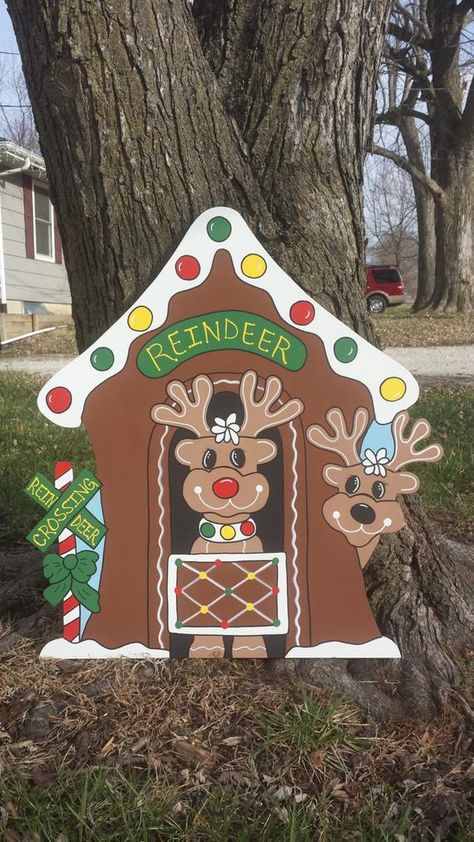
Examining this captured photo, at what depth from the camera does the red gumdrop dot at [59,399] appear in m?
2.29

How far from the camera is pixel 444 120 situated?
17031mm

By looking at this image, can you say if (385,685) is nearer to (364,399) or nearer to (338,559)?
(338,559)

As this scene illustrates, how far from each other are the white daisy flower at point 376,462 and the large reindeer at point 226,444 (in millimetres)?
273

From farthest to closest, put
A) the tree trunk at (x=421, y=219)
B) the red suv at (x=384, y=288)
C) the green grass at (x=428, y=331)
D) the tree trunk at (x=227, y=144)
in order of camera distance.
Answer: the red suv at (x=384, y=288) → the tree trunk at (x=421, y=219) → the green grass at (x=428, y=331) → the tree trunk at (x=227, y=144)

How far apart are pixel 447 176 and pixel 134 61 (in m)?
17.0

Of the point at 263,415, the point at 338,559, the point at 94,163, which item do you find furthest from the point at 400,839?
the point at 94,163

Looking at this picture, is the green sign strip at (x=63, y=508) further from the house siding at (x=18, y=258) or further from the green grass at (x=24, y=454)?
the house siding at (x=18, y=258)

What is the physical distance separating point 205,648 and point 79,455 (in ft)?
8.87

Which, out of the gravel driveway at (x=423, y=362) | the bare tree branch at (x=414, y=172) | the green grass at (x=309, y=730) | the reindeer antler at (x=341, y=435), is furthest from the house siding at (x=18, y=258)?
the green grass at (x=309, y=730)

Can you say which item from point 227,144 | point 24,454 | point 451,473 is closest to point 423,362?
point 451,473

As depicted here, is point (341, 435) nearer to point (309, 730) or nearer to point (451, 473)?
point (309, 730)

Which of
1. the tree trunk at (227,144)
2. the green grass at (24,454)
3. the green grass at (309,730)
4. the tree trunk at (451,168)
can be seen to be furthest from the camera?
the tree trunk at (451,168)

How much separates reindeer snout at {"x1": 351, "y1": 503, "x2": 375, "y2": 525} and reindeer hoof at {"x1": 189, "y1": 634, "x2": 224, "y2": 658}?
2.11ft

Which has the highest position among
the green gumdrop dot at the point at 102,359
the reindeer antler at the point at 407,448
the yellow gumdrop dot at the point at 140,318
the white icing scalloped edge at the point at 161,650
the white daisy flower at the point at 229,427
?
the yellow gumdrop dot at the point at 140,318
